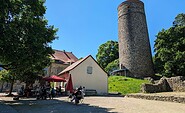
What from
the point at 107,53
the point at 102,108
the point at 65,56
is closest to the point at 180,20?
the point at 107,53

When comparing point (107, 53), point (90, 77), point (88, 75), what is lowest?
point (90, 77)

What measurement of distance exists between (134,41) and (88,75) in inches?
802

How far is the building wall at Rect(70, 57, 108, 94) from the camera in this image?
2792 centimetres

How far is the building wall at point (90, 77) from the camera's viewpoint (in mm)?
27922

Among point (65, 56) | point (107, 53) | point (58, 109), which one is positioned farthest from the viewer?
point (107, 53)

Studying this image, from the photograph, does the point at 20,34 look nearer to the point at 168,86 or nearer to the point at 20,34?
the point at 20,34

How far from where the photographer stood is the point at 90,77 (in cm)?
2889

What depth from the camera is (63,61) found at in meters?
51.2

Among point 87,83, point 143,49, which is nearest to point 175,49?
point 143,49

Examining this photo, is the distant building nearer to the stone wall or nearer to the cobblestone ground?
the stone wall

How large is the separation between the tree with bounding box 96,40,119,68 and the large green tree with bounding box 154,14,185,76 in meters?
19.8

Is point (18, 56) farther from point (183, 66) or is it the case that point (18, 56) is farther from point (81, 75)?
point (183, 66)

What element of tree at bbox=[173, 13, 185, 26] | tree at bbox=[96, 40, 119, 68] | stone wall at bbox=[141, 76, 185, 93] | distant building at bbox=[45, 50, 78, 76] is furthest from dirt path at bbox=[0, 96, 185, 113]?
tree at bbox=[96, 40, 119, 68]

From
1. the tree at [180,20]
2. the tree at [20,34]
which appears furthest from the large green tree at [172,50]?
the tree at [20,34]
